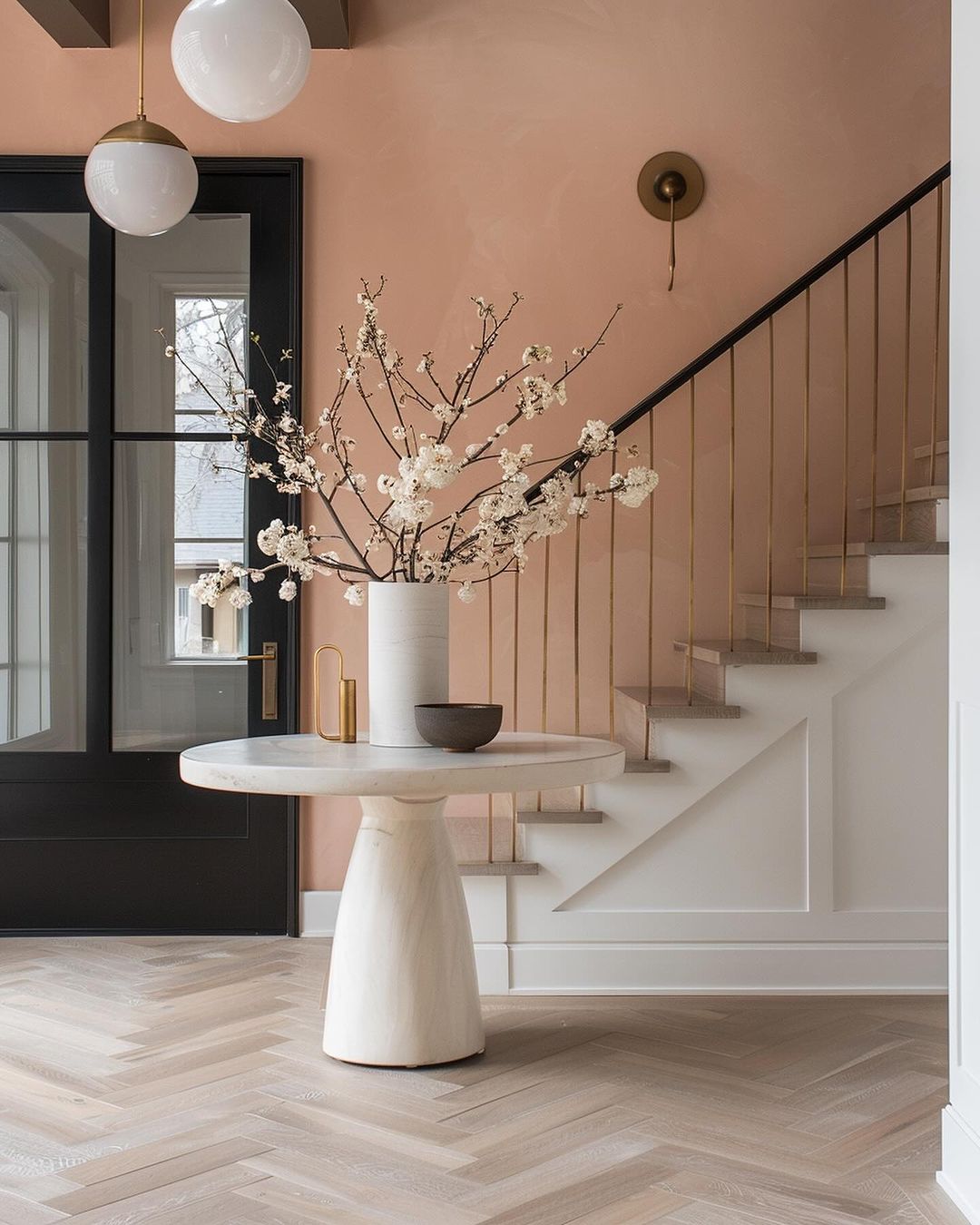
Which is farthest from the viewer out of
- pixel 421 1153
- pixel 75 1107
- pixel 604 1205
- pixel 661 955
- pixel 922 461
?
pixel 922 461

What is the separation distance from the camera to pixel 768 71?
400cm

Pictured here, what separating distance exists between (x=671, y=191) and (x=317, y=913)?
8.79ft

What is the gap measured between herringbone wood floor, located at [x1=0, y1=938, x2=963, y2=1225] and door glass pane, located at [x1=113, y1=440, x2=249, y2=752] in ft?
3.01

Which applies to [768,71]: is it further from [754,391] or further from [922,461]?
[922,461]

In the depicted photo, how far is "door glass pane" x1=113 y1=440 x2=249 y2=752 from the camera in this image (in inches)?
155

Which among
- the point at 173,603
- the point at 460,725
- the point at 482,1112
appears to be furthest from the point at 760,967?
the point at 173,603

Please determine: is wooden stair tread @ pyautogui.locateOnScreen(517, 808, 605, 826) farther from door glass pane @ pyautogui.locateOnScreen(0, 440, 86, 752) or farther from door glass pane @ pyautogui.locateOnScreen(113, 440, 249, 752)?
door glass pane @ pyautogui.locateOnScreen(0, 440, 86, 752)

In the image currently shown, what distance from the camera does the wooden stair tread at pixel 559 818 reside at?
3234 millimetres

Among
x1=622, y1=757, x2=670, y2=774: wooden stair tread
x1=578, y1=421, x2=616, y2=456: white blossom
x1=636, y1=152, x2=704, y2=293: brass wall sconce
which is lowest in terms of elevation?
x1=622, y1=757, x2=670, y2=774: wooden stair tread

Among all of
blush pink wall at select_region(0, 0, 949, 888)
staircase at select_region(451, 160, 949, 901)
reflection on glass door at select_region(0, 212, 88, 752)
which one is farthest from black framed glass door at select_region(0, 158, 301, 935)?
staircase at select_region(451, 160, 949, 901)

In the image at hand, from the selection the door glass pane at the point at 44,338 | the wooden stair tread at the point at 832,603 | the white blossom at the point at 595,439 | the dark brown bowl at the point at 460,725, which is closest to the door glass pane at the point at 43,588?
the door glass pane at the point at 44,338

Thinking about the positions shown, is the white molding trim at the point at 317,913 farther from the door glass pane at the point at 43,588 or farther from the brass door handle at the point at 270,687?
the door glass pane at the point at 43,588

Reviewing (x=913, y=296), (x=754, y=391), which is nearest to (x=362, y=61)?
(x=754, y=391)

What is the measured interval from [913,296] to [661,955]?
236 cm
